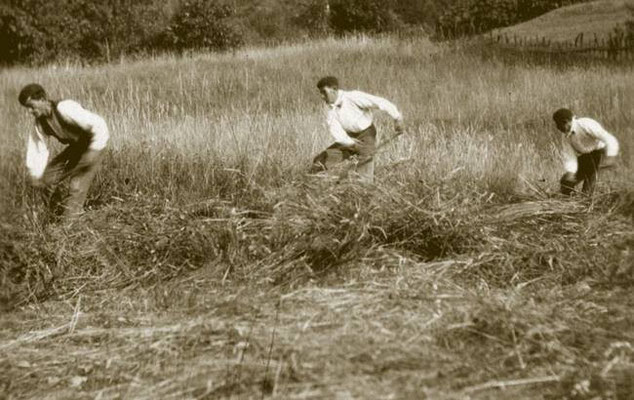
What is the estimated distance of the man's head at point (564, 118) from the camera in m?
5.54

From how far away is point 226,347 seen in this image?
3.67 meters

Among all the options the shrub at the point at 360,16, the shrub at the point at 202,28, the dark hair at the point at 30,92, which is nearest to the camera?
the dark hair at the point at 30,92

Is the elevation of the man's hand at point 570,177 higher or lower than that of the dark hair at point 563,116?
lower

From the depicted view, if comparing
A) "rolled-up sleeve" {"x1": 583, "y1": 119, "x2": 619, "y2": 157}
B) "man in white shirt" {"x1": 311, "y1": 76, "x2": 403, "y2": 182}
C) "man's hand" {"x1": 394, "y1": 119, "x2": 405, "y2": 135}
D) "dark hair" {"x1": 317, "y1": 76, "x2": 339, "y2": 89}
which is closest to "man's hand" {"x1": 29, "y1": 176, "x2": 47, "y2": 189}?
"man in white shirt" {"x1": 311, "y1": 76, "x2": 403, "y2": 182}

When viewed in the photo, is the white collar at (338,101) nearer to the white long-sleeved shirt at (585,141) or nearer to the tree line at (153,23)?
the white long-sleeved shirt at (585,141)

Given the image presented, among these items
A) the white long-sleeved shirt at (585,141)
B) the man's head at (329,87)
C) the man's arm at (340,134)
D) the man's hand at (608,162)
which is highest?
the man's head at (329,87)

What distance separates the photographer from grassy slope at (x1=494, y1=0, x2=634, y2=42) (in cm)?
1307

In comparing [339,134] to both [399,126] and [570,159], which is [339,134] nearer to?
[399,126]

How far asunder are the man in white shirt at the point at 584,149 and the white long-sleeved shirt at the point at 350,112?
3.97 feet

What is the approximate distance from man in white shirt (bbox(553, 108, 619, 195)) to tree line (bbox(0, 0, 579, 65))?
928 cm

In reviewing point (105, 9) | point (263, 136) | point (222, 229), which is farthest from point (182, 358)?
point (105, 9)

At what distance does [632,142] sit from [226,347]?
452 cm

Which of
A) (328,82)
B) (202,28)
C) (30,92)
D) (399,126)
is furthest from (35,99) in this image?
(202,28)

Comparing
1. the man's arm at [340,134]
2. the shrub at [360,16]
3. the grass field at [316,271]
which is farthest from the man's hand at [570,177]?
the shrub at [360,16]
